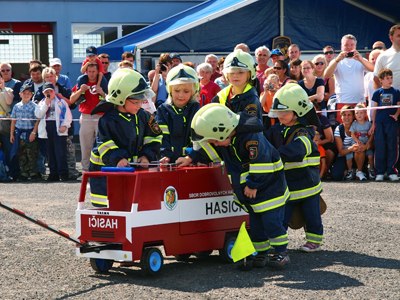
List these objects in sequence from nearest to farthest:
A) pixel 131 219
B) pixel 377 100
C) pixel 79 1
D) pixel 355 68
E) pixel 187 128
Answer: pixel 131 219
pixel 187 128
pixel 377 100
pixel 355 68
pixel 79 1

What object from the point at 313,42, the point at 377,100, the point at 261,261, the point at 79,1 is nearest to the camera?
the point at 261,261

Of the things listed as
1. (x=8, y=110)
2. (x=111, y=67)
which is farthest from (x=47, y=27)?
(x=8, y=110)

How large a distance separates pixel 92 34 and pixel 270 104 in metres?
12.8

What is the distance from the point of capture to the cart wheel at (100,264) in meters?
4.90

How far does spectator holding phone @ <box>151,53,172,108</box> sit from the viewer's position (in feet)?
34.1

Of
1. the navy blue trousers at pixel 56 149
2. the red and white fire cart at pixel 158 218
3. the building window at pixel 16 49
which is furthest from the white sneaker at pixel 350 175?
the building window at pixel 16 49

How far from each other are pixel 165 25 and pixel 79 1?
6.55 meters

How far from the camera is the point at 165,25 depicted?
1537cm

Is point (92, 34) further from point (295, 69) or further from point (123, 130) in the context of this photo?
point (123, 130)

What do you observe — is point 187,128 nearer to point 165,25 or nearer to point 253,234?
point 253,234

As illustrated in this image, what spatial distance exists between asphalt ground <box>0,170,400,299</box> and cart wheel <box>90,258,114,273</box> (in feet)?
0.18

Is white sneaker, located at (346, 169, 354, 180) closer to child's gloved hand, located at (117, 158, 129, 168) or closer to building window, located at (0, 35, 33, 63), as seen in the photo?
child's gloved hand, located at (117, 158, 129, 168)

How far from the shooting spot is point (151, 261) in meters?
4.72

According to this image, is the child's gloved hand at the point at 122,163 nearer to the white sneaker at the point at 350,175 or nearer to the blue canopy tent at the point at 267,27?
the white sneaker at the point at 350,175
